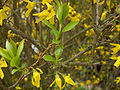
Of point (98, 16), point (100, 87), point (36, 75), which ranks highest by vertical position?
point (98, 16)

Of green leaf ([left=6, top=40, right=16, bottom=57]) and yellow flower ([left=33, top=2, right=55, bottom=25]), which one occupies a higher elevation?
yellow flower ([left=33, top=2, right=55, bottom=25])

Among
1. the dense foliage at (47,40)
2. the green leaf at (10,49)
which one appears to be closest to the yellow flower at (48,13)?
the dense foliage at (47,40)

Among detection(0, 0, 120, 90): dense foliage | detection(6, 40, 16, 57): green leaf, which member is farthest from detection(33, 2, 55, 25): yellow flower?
detection(6, 40, 16, 57): green leaf

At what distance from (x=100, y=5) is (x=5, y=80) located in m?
0.89

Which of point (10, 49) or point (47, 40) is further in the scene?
point (47, 40)

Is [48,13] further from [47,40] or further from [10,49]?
[47,40]

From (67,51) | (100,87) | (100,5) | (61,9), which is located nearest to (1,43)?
(61,9)

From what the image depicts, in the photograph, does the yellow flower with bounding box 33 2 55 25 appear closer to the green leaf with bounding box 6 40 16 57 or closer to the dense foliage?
the dense foliage

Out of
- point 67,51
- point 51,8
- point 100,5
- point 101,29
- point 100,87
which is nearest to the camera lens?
point 51,8

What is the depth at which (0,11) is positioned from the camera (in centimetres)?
70

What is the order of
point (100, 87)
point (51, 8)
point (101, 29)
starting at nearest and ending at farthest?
1. point (51, 8)
2. point (101, 29)
3. point (100, 87)

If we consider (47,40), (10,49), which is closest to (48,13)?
(10,49)

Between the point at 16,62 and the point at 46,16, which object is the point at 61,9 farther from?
the point at 16,62

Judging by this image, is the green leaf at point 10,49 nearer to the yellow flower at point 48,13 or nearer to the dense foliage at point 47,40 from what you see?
the dense foliage at point 47,40
